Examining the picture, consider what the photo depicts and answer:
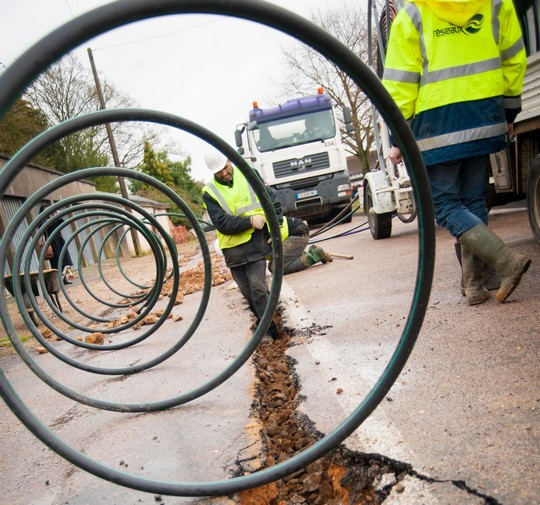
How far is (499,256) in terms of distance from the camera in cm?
329

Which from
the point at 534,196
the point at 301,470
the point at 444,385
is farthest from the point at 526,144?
the point at 301,470

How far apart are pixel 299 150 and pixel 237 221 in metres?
9.42

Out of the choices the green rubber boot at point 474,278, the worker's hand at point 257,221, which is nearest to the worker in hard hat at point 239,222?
the worker's hand at point 257,221

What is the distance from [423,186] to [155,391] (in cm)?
253

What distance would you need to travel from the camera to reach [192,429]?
8.98ft

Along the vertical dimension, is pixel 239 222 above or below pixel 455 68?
below

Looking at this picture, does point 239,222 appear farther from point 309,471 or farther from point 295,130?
point 295,130

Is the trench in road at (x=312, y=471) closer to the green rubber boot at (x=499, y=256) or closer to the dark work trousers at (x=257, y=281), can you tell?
the green rubber boot at (x=499, y=256)

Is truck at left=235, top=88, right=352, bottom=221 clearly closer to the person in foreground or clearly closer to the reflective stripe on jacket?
the reflective stripe on jacket

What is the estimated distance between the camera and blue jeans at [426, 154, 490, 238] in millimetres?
3479

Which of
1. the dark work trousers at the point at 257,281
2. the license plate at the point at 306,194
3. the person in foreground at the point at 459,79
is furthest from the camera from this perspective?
the license plate at the point at 306,194

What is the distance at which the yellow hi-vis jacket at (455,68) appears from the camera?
3395mm

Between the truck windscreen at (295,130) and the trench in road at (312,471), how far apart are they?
36.8 feet

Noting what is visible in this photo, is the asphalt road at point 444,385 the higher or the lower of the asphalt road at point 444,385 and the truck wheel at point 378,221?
the higher
